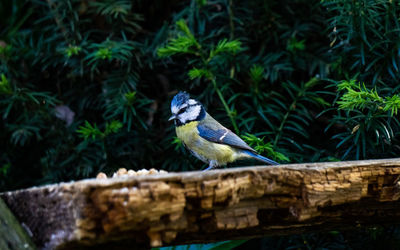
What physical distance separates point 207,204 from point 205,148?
90 cm

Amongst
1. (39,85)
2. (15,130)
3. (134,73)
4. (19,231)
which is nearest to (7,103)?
(15,130)

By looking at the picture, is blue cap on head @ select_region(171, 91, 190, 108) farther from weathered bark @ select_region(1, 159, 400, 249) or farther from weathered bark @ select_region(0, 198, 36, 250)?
weathered bark @ select_region(0, 198, 36, 250)

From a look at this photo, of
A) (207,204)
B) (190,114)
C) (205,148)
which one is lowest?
(205,148)

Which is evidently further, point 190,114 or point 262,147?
point 190,114

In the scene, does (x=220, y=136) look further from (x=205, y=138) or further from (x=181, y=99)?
(x=181, y=99)

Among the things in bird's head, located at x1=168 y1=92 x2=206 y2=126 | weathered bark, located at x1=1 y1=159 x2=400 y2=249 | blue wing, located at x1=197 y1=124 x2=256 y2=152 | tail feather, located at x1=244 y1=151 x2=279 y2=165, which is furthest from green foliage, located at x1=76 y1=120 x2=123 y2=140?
weathered bark, located at x1=1 y1=159 x2=400 y2=249

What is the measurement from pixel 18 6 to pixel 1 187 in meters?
0.95

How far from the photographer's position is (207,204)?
0.86 metres

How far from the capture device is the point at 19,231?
907mm

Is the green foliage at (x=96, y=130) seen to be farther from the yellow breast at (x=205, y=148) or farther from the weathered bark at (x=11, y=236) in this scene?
the weathered bark at (x=11, y=236)

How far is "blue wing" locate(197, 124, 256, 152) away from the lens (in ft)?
5.56

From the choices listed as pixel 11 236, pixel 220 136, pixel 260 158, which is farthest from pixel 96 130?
pixel 11 236

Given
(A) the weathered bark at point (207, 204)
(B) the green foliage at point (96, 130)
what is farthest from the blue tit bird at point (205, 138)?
(A) the weathered bark at point (207, 204)

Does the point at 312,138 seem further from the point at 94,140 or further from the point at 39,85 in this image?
the point at 39,85
